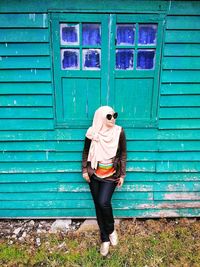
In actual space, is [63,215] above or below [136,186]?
below

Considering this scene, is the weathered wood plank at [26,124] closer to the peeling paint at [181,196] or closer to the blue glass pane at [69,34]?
the blue glass pane at [69,34]

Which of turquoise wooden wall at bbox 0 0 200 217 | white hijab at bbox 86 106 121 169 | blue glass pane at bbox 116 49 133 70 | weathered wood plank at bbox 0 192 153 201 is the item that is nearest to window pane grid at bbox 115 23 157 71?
blue glass pane at bbox 116 49 133 70

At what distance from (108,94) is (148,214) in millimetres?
1935

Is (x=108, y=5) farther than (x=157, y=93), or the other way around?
(x=157, y=93)

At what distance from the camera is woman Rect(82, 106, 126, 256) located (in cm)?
373

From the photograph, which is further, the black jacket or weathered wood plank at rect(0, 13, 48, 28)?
the black jacket

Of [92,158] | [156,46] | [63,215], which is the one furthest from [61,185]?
[156,46]

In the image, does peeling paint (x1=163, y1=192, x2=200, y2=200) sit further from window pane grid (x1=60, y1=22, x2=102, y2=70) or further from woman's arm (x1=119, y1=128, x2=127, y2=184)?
window pane grid (x1=60, y1=22, x2=102, y2=70)

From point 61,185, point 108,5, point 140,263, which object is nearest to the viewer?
point 108,5

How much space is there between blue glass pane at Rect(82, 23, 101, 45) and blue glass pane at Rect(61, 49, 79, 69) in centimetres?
18

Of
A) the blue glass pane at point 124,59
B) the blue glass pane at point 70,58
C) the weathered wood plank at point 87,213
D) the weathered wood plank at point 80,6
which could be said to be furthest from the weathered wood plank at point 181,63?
the weathered wood plank at point 87,213

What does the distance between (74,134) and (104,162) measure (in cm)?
60

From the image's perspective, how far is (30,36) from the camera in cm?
372

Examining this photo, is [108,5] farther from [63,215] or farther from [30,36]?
[63,215]
